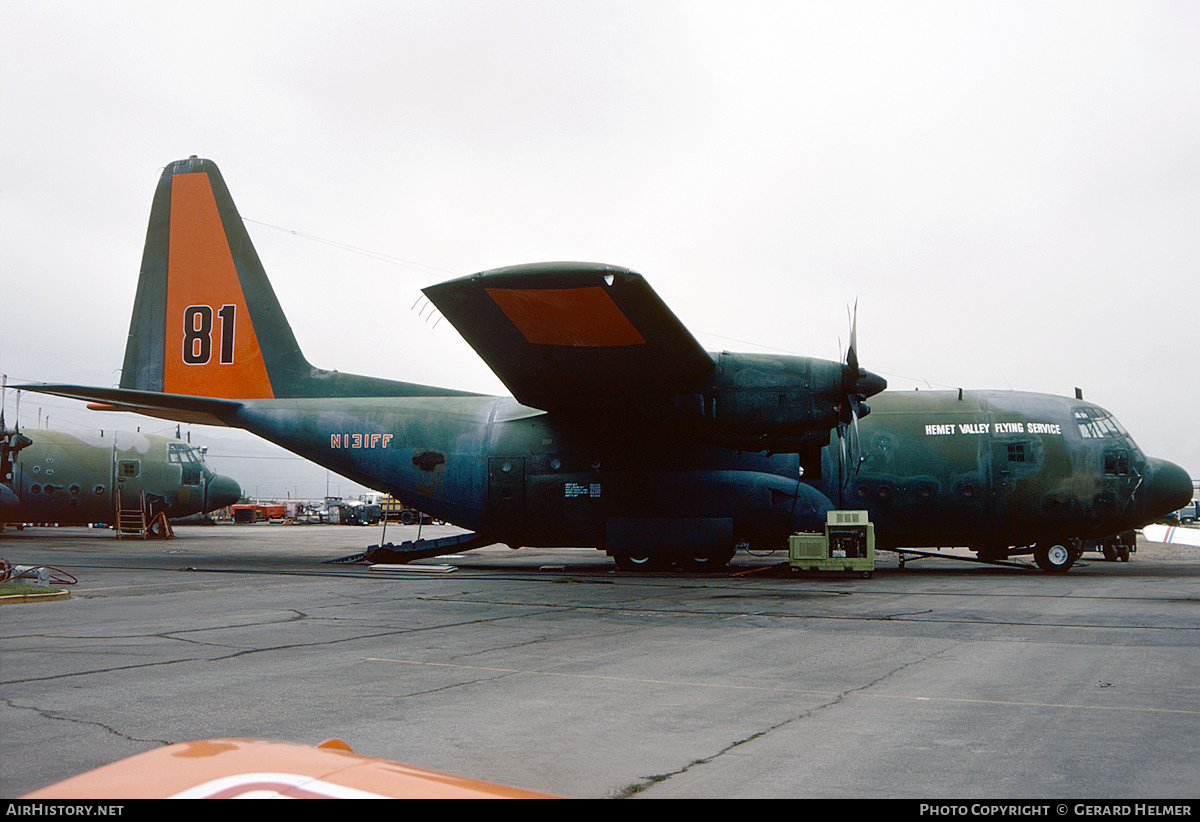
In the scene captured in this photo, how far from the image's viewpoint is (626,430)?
56.4 ft

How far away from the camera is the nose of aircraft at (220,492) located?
117 ft

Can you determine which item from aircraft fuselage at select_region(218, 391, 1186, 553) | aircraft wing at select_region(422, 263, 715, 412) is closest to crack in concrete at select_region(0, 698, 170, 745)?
aircraft wing at select_region(422, 263, 715, 412)

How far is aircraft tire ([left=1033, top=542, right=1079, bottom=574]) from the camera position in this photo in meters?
18.0

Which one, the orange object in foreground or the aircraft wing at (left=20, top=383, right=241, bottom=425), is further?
the aircraft wing at (left=20, top=383, right=241, bottom=425)

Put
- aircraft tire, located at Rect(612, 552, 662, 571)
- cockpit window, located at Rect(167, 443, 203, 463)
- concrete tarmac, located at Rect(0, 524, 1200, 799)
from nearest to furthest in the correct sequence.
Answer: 1. concrete tarmac, located at Rect(0, 524, 1200, 799)
2. aircraft tire, located at Rect(612, 552, 662, 571)
3. cockpit window, located at Rect(167, 443, 203, 463)

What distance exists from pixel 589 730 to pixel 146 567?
1653 cm

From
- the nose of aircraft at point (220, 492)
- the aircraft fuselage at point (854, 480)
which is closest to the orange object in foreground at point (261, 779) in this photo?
the aircraft fuselage at point (854, 480)

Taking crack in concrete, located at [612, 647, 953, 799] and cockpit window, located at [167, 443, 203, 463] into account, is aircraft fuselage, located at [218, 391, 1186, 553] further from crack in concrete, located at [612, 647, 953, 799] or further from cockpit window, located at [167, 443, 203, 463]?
cockpit window, located at [167, 443, 203, 463]

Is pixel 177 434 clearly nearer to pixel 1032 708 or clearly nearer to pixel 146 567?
pixel 146 567

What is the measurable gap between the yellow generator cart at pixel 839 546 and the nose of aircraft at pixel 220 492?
89.6 ft

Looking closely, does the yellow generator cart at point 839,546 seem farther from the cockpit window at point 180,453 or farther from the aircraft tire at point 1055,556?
the cockpit window at point 180,453

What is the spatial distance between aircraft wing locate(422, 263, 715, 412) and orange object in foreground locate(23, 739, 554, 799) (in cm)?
Answer: 1081

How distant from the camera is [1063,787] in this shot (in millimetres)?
3996
